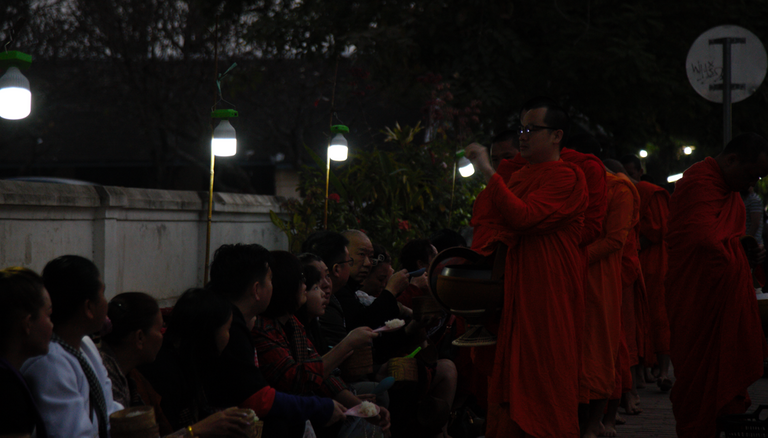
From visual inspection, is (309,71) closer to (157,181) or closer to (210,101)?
(210,101)

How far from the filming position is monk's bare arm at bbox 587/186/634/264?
15.8ft

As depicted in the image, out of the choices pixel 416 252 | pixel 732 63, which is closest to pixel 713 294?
pixel 416 252

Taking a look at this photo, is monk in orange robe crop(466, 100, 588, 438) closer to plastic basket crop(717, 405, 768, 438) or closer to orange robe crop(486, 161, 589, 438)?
orange robe crop(486, 161, 589, 438)

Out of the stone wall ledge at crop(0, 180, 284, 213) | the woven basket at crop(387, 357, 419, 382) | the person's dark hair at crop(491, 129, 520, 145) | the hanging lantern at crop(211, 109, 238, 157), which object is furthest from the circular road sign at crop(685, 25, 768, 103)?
the stone wall ledge at crop(0, 180, 284, 213)

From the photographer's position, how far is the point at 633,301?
A: 5832 millimetres

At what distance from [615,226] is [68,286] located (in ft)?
11.6

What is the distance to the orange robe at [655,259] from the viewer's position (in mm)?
6582

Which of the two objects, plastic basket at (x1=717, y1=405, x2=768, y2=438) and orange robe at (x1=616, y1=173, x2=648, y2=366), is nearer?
plastic basket at (x1=717, y1=405, x2=768, y2=438)

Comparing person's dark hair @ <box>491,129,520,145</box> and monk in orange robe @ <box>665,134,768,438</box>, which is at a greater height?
person's dark hair @ <box>491,129,520,145</box>

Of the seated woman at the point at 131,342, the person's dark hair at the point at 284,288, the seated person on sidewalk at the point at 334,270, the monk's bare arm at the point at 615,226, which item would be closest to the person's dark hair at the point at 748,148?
the monk's bare arm at the point at 615,226

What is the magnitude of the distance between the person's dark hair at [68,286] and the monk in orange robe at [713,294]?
340 centimetres

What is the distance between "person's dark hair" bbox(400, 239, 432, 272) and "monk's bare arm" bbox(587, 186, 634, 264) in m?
1.09

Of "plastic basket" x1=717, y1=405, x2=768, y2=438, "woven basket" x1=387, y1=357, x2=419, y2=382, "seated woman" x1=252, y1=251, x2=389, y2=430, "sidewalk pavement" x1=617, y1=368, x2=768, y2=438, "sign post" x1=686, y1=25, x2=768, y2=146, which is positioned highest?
"sign post" x1=686, y1=25, x2=768, y2=146

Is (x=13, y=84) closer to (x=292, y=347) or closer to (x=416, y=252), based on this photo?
(x=292, y=347)
